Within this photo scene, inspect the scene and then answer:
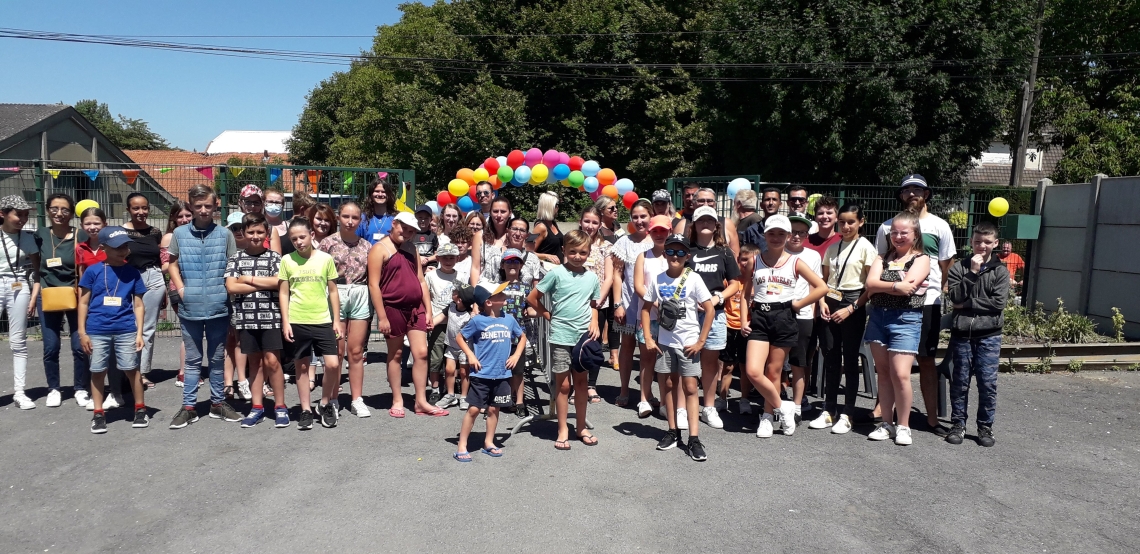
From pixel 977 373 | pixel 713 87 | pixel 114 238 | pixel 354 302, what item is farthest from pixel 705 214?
pixel 713 87

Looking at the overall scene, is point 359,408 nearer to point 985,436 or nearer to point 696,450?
point 696,450

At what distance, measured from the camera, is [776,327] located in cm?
597

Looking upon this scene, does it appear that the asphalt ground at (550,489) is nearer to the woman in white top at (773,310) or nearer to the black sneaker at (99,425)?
the black sneaker at (99,425)

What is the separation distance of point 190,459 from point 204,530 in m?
1.35

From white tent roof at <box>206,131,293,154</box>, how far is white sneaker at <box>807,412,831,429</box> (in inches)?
3861

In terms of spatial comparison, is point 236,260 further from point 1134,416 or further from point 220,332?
point 1134,416

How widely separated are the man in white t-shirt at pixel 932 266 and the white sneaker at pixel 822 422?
0.78 metres

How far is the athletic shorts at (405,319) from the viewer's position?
643 centimetres

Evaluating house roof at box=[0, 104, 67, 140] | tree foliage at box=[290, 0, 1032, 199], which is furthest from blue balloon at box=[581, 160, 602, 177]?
house roof at box=[0, 104, 67, 140]

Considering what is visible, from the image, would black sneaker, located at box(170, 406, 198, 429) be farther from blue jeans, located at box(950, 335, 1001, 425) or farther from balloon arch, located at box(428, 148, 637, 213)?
blue jeans, located at box(950, 335, 1001, 425)

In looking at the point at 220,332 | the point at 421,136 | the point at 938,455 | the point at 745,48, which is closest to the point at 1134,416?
the point at 938,455

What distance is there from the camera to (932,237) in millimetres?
6078

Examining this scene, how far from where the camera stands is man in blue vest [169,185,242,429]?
616cm

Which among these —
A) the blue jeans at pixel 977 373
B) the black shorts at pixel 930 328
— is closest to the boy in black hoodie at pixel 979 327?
the blue jeans at pixel 977 373
